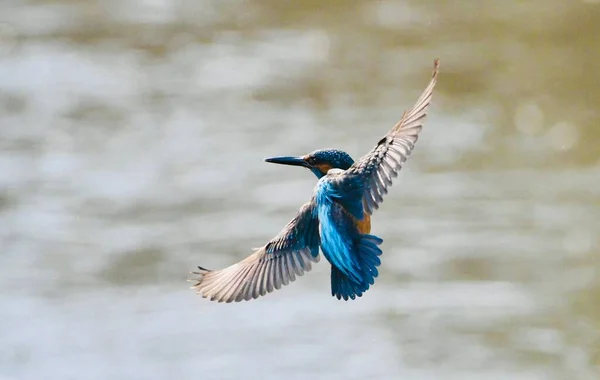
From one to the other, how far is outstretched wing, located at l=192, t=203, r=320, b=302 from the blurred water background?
339 centimetres

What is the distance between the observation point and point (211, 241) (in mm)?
5719

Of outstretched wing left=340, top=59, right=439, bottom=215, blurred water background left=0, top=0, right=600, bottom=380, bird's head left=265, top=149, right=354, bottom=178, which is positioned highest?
blurred water background left=0, top=0, right=600, bottom=380

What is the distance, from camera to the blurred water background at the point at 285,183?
5.33 metres

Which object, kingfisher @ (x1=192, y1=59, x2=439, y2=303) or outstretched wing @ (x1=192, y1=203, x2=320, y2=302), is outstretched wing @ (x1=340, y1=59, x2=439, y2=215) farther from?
outstretched wing @ (x1=192, y1=203, x2=320, y2=302)

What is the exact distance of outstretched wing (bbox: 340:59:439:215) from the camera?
1463 millimetres

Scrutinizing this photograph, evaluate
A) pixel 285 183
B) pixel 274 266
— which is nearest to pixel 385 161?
pixel 274 266

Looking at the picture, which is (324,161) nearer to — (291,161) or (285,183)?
(291,161)

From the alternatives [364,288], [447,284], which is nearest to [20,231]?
[447,284]

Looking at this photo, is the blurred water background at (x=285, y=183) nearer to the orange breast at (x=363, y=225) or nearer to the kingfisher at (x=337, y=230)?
the kingfisher at (x=337, y=230)

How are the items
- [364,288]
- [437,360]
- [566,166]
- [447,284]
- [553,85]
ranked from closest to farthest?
1. [364,288]
2. [437,360]
3. [447,284]
4. [566,166]
5. [553,85]

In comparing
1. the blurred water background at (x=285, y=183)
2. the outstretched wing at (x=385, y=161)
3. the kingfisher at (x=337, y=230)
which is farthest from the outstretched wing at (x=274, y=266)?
the blurred water background at (x=285, y=183)

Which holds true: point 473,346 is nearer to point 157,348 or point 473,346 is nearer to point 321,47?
point 157,348

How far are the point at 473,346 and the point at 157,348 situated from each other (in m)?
1.21

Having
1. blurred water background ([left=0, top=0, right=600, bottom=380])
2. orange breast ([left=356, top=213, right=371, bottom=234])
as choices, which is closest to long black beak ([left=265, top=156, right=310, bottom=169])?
orange breast ([left=356, top=213, right=371, bottom=234])
